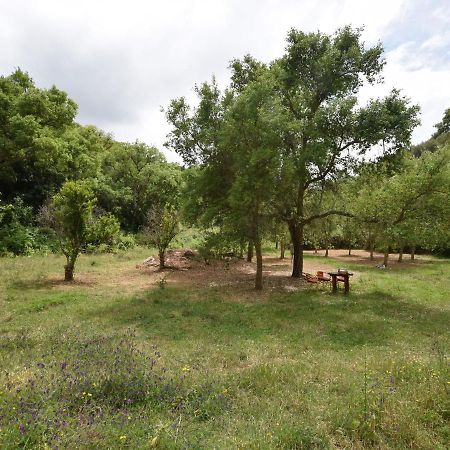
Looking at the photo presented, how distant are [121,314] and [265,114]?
378 inches

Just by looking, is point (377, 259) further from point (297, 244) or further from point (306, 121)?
point (306, 121)

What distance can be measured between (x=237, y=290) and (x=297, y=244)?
4916 millimetres

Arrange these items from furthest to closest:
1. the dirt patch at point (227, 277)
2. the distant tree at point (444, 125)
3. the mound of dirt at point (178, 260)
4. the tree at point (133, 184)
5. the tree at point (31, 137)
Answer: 1. the distant tree at point (444, 125)
2. the tree at point (133, 184)
3. the tree at point (31, 137)
4. the mound of dirt at point (178, 260)
5. the dirt patch at point (227, 277)

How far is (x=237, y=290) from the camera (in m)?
17.5

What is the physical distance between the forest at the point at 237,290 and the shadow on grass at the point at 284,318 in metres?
0.09

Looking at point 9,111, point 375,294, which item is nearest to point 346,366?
point 375,294

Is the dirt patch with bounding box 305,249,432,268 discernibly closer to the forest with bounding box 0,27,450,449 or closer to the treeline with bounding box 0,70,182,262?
the forest with bounding box 0,27,450,449

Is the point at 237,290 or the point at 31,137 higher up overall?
the point at 31,137

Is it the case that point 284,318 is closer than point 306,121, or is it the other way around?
point 284,318

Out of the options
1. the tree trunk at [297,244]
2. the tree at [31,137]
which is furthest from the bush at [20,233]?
the tree trunk at [297,244]

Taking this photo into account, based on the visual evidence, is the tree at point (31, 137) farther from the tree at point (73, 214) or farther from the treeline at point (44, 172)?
the tree at point (73, 214)

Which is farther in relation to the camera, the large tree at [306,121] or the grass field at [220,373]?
the large tree at [306,121]

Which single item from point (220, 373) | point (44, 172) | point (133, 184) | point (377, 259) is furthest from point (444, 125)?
point (220, 373)

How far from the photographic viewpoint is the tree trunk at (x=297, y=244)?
785 inches
